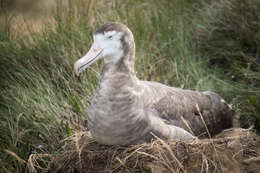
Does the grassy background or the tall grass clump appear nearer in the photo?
the grassy background

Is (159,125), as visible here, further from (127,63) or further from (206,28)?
(206,28)

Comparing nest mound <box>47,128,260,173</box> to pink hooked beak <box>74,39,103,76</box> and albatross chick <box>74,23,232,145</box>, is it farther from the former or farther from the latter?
pink hooked beak <box>74,39,103,76</box>

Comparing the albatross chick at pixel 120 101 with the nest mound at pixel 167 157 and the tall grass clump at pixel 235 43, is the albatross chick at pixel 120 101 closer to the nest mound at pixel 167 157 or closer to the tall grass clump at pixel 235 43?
the nest mound at pixel 167 157

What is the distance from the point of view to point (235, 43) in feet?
12.7

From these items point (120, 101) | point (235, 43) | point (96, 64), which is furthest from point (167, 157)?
point (235, 43)

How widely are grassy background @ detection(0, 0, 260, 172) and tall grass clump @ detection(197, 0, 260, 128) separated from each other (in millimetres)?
10

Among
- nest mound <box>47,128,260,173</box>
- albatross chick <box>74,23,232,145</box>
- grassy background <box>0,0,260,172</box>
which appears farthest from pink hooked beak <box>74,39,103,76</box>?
grassy background <box>0,0,260,172</box>

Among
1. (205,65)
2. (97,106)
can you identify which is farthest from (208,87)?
(97,106)

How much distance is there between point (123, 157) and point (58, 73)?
4.04 ft

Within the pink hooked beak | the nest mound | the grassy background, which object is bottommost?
the nest mound

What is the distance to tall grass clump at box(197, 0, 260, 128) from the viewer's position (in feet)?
10.9

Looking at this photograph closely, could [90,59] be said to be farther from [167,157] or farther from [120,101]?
[167,157]

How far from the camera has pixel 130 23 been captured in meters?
3.94

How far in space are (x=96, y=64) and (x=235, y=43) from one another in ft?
5.04
